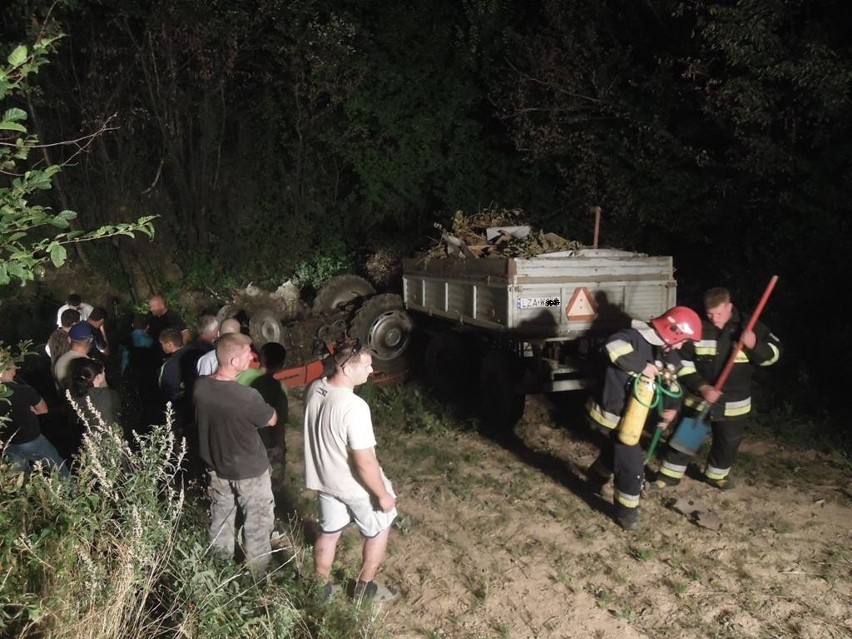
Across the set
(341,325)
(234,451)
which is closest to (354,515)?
(234,451)

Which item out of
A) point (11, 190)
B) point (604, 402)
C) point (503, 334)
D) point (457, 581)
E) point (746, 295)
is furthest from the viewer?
point (746, 295)

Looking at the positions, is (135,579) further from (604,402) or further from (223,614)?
(604,402)

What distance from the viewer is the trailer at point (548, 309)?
6156 millimetres

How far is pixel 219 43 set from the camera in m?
11.2

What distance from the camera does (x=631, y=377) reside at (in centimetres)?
458

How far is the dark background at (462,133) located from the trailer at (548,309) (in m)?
2.52

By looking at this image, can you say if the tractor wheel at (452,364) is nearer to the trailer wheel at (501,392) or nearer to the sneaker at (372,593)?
the trailer wheel at (501,392)

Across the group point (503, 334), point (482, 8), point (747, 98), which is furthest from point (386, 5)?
point (503, 334)

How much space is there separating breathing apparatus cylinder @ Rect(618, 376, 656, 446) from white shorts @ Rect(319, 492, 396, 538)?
1.97 m

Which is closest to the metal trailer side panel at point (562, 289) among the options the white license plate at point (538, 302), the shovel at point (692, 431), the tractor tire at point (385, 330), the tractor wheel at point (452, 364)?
the white license plate at point (538, 302)

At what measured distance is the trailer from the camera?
20.2 ft

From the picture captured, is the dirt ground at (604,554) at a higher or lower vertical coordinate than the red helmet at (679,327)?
lower

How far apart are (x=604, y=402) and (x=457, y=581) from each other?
5.65 feet

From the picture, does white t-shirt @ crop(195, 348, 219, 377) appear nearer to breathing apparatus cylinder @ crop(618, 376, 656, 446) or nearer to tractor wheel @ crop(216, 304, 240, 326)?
breathing apparatus cylinder @ crop(618, 376, 656, 446)
